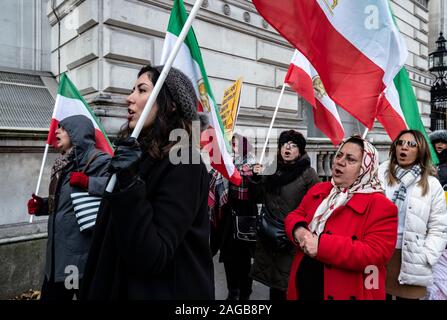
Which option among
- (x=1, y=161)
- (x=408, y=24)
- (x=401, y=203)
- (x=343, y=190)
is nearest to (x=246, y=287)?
(x=401, y=203)

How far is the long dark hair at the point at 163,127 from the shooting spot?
5.06ft

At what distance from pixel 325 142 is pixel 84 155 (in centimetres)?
705

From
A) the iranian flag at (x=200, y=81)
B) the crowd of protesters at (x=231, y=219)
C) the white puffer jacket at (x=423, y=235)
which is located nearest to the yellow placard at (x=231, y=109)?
the crowd of protesters at (x=231, y=219)

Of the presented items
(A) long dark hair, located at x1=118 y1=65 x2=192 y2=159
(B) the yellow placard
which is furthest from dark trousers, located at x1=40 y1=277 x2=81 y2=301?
(B) the yellow placard

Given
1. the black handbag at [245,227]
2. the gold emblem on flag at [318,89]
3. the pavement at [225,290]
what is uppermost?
the gold emblem on flag at [318,89]

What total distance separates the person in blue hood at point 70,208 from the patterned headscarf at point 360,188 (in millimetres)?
1550

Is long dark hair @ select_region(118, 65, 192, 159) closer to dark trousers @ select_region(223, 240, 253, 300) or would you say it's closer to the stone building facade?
dark trousers @ select_region(223, 240, 253, 300)

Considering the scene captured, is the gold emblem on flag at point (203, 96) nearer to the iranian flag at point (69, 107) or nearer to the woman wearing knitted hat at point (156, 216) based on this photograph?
the woman wearing knitted hat at point (156, 216)

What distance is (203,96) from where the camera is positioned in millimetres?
2625

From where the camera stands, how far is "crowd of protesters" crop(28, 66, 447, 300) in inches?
57.0

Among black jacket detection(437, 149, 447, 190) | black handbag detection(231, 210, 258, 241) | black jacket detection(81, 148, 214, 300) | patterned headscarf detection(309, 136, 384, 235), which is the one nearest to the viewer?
black jacket detection(81, 148, 214, 300)

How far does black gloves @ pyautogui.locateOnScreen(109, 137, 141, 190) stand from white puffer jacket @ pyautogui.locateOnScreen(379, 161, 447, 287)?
2.34 metres

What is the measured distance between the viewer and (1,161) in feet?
13.9

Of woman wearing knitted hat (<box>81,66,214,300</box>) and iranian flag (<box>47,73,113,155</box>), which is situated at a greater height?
iranian flag (<box>47,73,113,155</box>)
